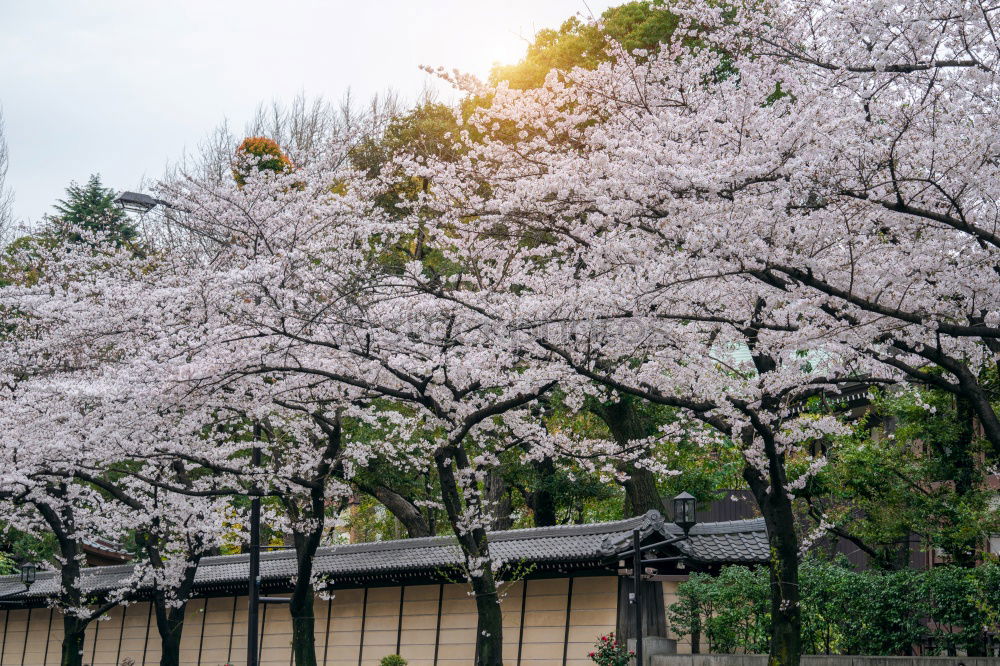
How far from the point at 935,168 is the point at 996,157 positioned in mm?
506

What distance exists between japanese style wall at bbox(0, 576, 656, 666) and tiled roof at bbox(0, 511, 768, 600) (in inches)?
29.1

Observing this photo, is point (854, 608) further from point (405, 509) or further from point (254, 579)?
point (405, 509)

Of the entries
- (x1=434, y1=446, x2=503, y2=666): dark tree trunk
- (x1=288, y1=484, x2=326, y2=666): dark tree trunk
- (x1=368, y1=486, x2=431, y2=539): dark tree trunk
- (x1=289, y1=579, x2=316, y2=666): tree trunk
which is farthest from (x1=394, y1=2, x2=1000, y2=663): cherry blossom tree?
(x1=368, y1=486, x2=431, y2=539): dark tree trunk

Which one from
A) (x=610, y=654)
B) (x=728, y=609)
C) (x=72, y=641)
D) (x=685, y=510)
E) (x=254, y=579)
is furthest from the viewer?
(x=72, y=641)

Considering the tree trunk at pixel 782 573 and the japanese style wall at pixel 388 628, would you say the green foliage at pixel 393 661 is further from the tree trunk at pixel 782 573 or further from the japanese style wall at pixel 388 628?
the tree trunk at pixel 782 573

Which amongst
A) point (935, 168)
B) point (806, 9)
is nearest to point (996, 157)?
point (935, 168)

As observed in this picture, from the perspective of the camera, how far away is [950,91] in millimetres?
8859

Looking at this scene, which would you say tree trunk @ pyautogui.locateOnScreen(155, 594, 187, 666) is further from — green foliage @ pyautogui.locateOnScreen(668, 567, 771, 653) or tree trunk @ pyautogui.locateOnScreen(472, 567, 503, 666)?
green foliage @ pyautogui.locateOnScreen(668, 567, 771, 653)

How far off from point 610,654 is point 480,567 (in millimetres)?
3496

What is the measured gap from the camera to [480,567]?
1356cm

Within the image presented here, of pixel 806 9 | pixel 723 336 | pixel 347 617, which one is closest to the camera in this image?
pixel 806 9

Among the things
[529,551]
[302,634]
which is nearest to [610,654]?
[529,551]

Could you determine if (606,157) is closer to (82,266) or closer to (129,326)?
(129,326)

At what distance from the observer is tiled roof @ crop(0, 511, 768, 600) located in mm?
16859
